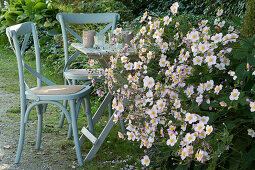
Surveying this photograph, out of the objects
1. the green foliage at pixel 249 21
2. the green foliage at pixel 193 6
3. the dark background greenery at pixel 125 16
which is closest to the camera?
the dark background greenery at pixel 125 16

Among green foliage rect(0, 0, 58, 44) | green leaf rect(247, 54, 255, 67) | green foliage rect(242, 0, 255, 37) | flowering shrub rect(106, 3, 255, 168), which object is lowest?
green foliage rect(0, 0, 58, 44)

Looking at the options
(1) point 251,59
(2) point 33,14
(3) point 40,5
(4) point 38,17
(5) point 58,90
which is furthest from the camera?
(2) point 33,14

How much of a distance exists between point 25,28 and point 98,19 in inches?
40.4

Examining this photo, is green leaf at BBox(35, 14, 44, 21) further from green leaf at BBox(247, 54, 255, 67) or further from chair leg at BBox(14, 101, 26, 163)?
green leaf at BBox(247, 54, 255, 67)

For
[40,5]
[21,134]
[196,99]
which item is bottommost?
[21,134]

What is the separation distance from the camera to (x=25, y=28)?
10.5ft

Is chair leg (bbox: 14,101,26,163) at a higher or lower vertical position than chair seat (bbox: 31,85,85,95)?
lower

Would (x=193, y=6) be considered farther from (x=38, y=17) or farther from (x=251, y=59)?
(x=251, y=59)

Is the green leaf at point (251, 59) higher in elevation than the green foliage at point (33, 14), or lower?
higher

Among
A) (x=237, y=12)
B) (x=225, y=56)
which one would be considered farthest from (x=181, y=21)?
(x=237, y=12)

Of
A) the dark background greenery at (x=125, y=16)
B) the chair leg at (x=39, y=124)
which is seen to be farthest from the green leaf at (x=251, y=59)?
the chair leg at (x=39, y=124)

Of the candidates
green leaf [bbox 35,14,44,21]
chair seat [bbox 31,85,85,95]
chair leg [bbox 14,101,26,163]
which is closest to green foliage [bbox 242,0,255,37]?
chair seat [bbox 31,85,85,95]

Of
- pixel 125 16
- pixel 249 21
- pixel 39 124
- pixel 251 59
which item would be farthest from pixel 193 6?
pixel 251 59

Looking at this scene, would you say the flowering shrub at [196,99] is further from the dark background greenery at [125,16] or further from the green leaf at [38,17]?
the green leaf at [38,17]
